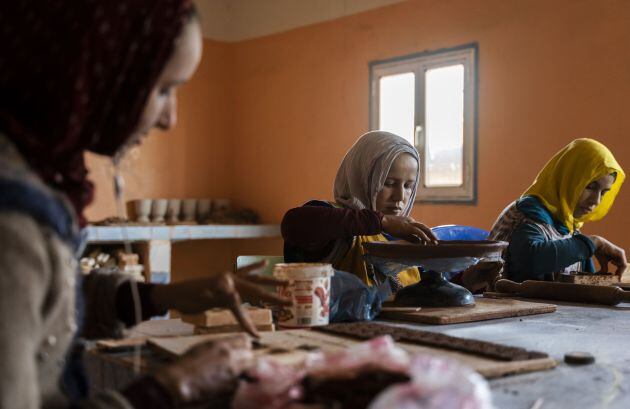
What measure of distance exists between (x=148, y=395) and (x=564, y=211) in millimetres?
2888

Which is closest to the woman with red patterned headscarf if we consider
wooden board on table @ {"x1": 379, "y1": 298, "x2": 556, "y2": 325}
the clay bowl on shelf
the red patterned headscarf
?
the red patterned headscarf

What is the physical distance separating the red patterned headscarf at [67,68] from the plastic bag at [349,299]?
3.21ft

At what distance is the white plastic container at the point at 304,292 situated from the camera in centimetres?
175

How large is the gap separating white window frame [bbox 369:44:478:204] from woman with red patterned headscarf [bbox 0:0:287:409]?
14.6 feet

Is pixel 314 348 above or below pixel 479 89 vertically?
below

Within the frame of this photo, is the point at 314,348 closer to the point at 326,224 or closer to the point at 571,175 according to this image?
the point at 326,224

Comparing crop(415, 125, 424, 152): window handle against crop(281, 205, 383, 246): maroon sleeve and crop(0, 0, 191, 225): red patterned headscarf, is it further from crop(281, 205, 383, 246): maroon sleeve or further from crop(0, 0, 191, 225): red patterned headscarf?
crop(0, 0, 191, 225): red patterned headscarf

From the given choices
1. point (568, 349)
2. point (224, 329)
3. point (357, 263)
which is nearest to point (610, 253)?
point (357, 263)

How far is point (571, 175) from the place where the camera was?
11.6 ft

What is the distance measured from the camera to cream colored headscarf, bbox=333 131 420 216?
117 inches

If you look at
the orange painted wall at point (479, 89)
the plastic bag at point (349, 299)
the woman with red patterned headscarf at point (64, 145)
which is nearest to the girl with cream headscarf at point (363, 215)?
the plastic bag at point (349, 299)

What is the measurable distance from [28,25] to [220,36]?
6695 mm

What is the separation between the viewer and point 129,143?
1165 millimetres

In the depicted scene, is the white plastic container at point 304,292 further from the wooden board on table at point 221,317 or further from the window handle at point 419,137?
the window handle at point 419,137
